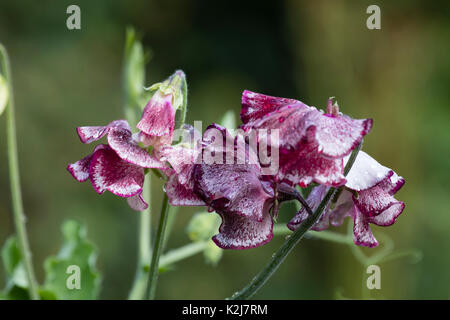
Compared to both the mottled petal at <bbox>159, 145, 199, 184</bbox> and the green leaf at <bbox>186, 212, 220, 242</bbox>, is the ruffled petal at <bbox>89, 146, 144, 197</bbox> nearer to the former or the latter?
the mottled petal at <bbox>159, 145, 199, 184</bbox>

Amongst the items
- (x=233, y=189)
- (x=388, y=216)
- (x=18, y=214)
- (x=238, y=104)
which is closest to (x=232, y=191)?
(x=233, y=189)

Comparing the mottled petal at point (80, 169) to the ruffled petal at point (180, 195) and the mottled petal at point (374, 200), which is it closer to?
the ruffled petal at point (180, 195)

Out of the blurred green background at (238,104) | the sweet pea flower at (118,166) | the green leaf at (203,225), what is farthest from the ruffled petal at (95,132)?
the blurred green background at (238,104)

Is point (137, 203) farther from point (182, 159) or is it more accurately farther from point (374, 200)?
point (374, 200)

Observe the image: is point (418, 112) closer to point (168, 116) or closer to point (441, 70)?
point (441, 70)

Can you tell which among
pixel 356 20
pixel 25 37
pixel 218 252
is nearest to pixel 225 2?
pixel 356 20

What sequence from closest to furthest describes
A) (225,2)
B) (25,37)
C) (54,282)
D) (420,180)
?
(54,282), (420,180), (25,37), (225,2)
